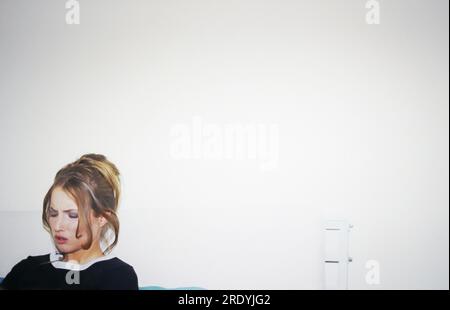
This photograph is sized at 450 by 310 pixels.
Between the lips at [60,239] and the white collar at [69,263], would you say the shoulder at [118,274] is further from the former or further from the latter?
the lips at [60,239]

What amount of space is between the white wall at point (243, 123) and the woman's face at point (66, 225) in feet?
0.30

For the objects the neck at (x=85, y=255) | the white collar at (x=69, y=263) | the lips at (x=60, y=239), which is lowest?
the white collar at (x=69, y=263)

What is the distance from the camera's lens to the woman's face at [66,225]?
2.29 metres

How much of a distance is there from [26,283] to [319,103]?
1886 millimetres

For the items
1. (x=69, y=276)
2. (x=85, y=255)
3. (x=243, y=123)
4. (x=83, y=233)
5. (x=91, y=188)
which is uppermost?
(x=243, y=123)

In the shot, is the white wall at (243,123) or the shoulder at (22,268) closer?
the white wall at (243,123)

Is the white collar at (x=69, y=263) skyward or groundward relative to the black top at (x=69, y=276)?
skyward

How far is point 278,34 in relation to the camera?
7.47ft

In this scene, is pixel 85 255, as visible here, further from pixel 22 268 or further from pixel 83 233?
pixel 22 268

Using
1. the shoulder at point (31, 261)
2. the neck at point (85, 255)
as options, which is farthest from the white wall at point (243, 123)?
the neck at point (85, 255)

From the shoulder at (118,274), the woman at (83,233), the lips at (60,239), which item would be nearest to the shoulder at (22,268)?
the woman at (83,233)

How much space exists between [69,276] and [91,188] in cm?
49

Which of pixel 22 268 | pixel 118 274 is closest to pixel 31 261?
pixel 22 268

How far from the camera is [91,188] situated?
232 cm
